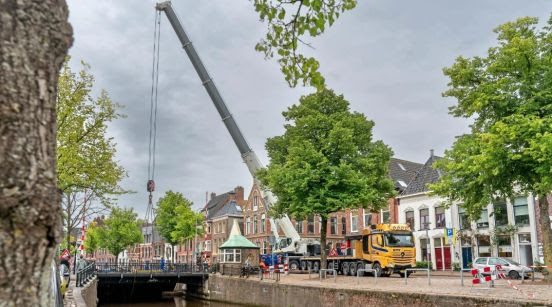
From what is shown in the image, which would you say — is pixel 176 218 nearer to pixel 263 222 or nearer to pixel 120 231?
pixel 263 222

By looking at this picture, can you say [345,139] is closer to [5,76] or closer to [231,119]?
[231,119]

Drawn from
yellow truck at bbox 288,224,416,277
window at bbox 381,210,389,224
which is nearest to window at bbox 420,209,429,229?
window at bbox 381,210,389,224

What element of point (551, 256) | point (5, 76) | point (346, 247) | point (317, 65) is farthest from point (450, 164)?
point (5, 76)

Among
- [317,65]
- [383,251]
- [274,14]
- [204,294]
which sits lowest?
[204,294]

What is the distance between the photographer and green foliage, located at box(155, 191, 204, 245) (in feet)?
159

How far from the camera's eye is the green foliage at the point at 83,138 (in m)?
19.1

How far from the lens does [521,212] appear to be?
3247cm

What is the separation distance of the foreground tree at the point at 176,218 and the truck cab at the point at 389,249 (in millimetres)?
23623

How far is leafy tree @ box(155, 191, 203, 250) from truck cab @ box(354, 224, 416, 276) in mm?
23621

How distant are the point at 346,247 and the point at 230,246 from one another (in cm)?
1011

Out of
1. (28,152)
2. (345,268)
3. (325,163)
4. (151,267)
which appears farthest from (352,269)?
(28,152)

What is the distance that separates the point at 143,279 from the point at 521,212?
26.8 meters

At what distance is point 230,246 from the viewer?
1501 inches

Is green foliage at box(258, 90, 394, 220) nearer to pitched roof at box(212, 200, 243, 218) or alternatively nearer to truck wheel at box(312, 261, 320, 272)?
truck wheel at box(312, 261, 320, 272)
